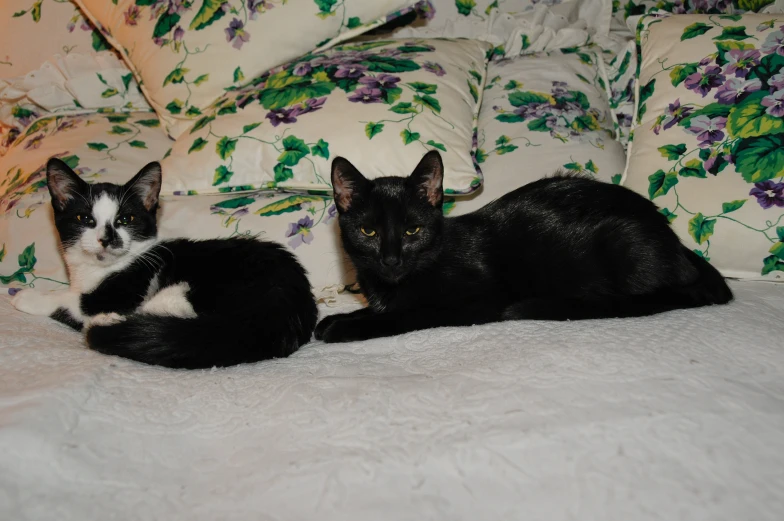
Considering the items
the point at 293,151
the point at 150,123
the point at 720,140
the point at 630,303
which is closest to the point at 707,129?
the point at 720,140

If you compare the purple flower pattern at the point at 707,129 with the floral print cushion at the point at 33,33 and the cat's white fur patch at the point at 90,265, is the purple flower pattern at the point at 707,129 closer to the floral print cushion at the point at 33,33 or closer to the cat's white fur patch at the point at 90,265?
the cat's white fur patch at the point at 90,265

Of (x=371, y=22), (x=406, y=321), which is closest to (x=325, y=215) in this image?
(x=406, y=321)

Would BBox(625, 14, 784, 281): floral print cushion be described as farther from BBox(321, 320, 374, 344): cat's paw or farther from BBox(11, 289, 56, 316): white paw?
BBox(11, 289, 56, 316): white paw

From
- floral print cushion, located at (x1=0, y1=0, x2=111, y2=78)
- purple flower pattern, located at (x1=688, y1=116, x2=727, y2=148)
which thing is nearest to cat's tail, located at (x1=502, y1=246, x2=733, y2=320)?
purple flower pattern, located at (x1=688, y1=116, x2=727, y2=148)

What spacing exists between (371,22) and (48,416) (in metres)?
1.35

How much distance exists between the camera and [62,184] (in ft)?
4.87

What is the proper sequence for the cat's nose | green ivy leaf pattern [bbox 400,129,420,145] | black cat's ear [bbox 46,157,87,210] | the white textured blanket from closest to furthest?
1. the white textured blanket
2. the cat's nose
3. black cat's ear [bbox 46,157,87,210]
4. green ivy leaf pattern [bbox 400,129,420,145]

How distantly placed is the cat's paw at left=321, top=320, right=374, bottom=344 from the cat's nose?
144 mm

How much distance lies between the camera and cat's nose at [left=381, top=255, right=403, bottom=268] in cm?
136

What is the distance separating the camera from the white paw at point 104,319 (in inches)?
49.5

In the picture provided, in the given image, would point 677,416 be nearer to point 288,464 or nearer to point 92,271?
point 288,464

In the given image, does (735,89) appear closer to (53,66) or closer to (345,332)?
(345,332)

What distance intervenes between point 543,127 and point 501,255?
492mm

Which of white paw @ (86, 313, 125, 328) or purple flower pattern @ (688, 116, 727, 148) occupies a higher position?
purple flower pattern @ (688, 116, 727, 148)
